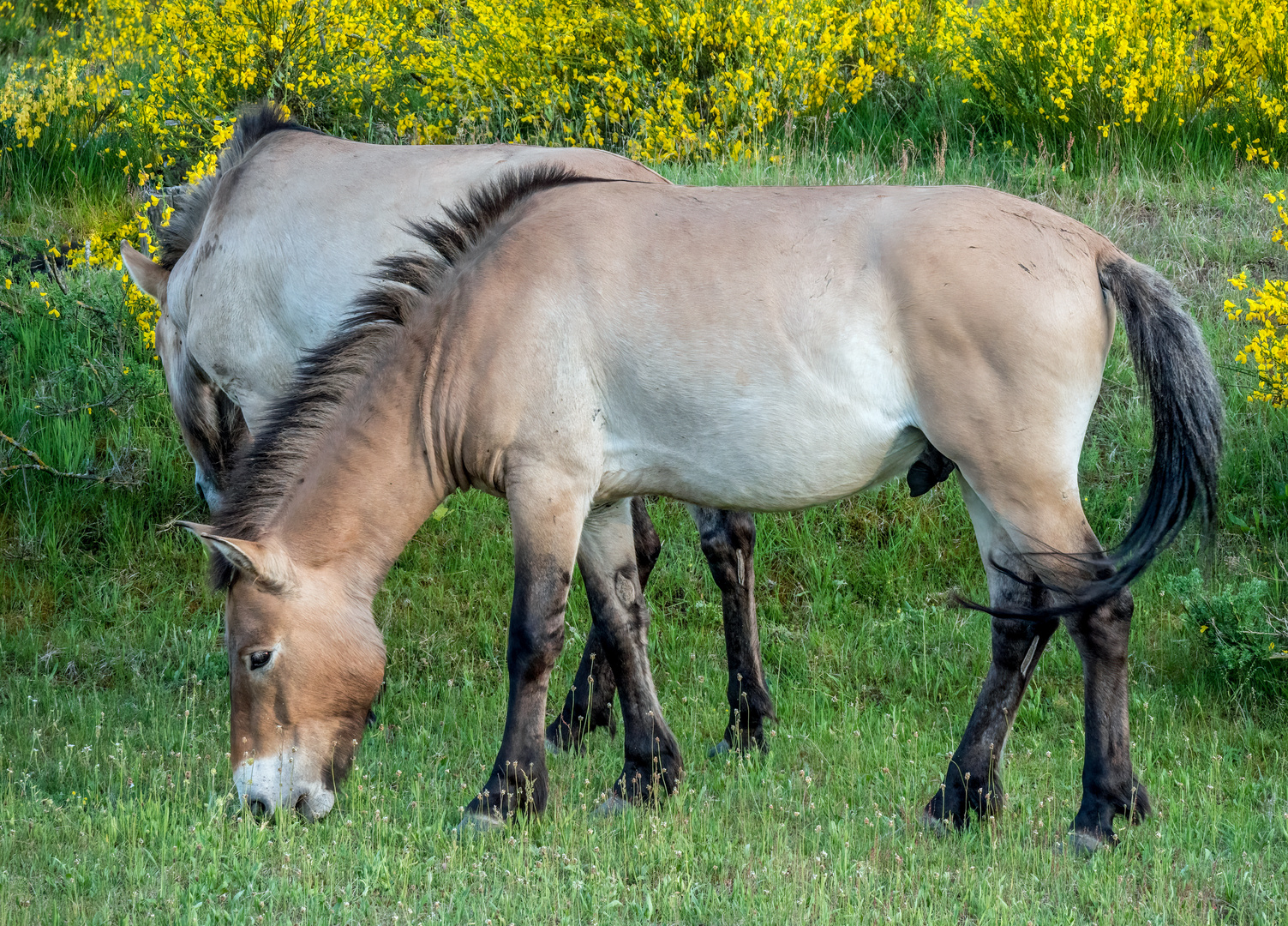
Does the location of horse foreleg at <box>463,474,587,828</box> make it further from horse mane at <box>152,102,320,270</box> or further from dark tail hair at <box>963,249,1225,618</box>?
horse mane at <box>152,102,320,270</box>

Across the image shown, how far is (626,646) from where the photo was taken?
4.80 metres

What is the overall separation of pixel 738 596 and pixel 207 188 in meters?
3.36

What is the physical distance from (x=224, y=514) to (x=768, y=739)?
8.36 feet

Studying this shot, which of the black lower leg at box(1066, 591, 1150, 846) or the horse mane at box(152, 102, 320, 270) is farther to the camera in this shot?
the horse mane at box(152, 102, 320, 270)

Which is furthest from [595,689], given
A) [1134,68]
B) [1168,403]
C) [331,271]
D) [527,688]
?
[1134,68]

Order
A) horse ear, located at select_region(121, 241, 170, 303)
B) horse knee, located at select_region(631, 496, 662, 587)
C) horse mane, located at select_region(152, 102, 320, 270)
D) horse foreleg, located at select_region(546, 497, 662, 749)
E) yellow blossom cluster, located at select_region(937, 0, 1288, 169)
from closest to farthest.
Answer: horse foreleg, located at select_region(546, 497, 662, 749) < horse knee, located at select_region(631, 496, 662, 587) < horse mane, located at select_region(152, 102, 320, 270) < horse ear, located at select_region(121, 241, 170, 303) < yellow blossom cluster, located at select_region(937, 0, 1288, 169)

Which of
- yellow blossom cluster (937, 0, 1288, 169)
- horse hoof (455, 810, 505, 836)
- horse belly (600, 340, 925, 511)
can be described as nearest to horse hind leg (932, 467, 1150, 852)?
horse belly (600, 340, 925, 511)

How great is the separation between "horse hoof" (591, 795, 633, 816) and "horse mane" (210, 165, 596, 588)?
5.26 ft

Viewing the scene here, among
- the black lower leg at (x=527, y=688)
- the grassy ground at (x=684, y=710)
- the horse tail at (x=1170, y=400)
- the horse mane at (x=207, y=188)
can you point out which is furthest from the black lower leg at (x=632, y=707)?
the horse mane at (x=207, y=188)

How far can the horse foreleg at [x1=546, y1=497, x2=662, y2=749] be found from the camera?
221 inches

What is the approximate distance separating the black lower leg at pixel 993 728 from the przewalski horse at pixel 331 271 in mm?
1226

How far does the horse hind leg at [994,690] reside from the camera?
14.4 feet

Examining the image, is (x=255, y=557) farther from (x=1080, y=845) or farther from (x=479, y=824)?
(x=1080, y=845)

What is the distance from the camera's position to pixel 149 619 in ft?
23.2
